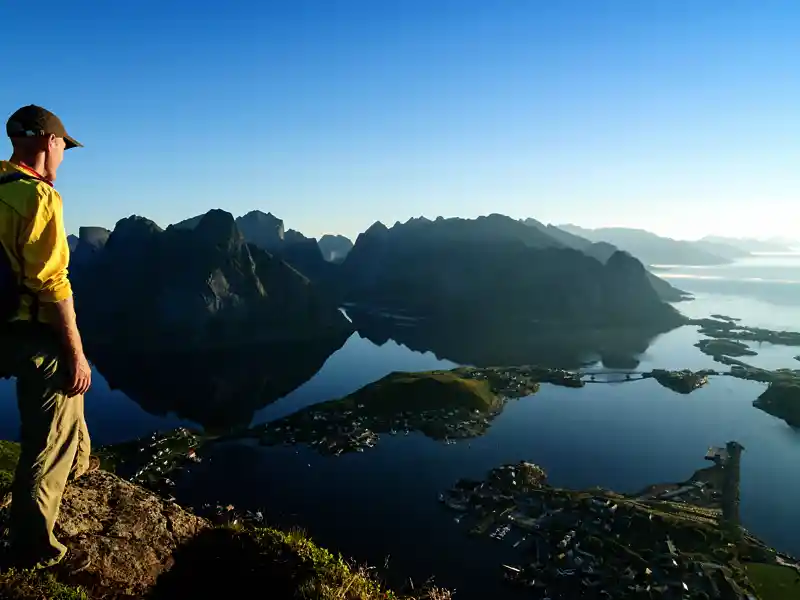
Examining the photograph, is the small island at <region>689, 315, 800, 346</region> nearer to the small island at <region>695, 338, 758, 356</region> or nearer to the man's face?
the small island at <region>695, 338, 758, 356</region>

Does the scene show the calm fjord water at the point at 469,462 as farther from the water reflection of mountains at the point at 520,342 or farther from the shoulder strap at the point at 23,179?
the shoulder strap at the point at 23,179

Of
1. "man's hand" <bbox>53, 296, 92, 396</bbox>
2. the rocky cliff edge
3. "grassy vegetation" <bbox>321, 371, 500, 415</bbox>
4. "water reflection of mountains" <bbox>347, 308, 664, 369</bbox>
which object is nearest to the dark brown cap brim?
"man's hand" <bbox>53, 296, 92, 396</bbox>

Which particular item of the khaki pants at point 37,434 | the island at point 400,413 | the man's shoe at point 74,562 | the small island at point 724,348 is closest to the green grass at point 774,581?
the island at point 400,413

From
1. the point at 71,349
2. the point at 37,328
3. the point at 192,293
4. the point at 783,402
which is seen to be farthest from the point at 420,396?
the point at 192,293

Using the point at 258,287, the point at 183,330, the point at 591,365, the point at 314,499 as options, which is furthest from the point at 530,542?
the point at 258,287

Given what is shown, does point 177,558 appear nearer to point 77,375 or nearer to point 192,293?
point 77,375

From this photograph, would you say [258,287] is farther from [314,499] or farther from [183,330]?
[314,499]
